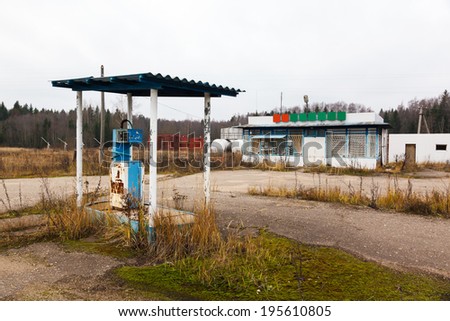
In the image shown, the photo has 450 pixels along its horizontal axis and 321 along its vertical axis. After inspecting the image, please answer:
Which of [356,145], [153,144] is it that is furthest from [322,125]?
[153,144]

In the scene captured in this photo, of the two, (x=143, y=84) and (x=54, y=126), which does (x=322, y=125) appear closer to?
(x=143, y=84)

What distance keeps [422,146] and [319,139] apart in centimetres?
923

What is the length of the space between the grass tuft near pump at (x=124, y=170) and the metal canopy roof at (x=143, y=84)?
0.93 m

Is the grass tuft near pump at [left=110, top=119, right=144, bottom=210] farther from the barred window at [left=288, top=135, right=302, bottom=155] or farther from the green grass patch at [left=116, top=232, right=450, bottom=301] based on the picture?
the barred window at [left=288, top=135, right=302, bottom=155]

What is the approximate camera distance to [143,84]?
19.5 feet

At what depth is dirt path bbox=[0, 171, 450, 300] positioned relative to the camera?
4414 mm

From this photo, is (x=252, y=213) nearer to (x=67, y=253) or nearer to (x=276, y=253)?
(x=276, y=253)

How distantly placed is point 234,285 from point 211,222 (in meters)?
1.47

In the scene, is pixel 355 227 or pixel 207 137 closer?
pixel 207 137

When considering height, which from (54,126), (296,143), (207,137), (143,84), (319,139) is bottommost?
(207,137)

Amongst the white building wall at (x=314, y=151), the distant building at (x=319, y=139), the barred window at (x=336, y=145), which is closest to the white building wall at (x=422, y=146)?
the distant building at (x=319, y=139)

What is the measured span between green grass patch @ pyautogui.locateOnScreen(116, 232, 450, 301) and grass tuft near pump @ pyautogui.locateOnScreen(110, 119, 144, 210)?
221cm

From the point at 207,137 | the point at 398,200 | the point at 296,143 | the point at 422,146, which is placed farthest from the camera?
the point at 422,146

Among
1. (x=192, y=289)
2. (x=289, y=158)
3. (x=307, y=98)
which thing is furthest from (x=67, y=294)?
(x=307, y=98)
